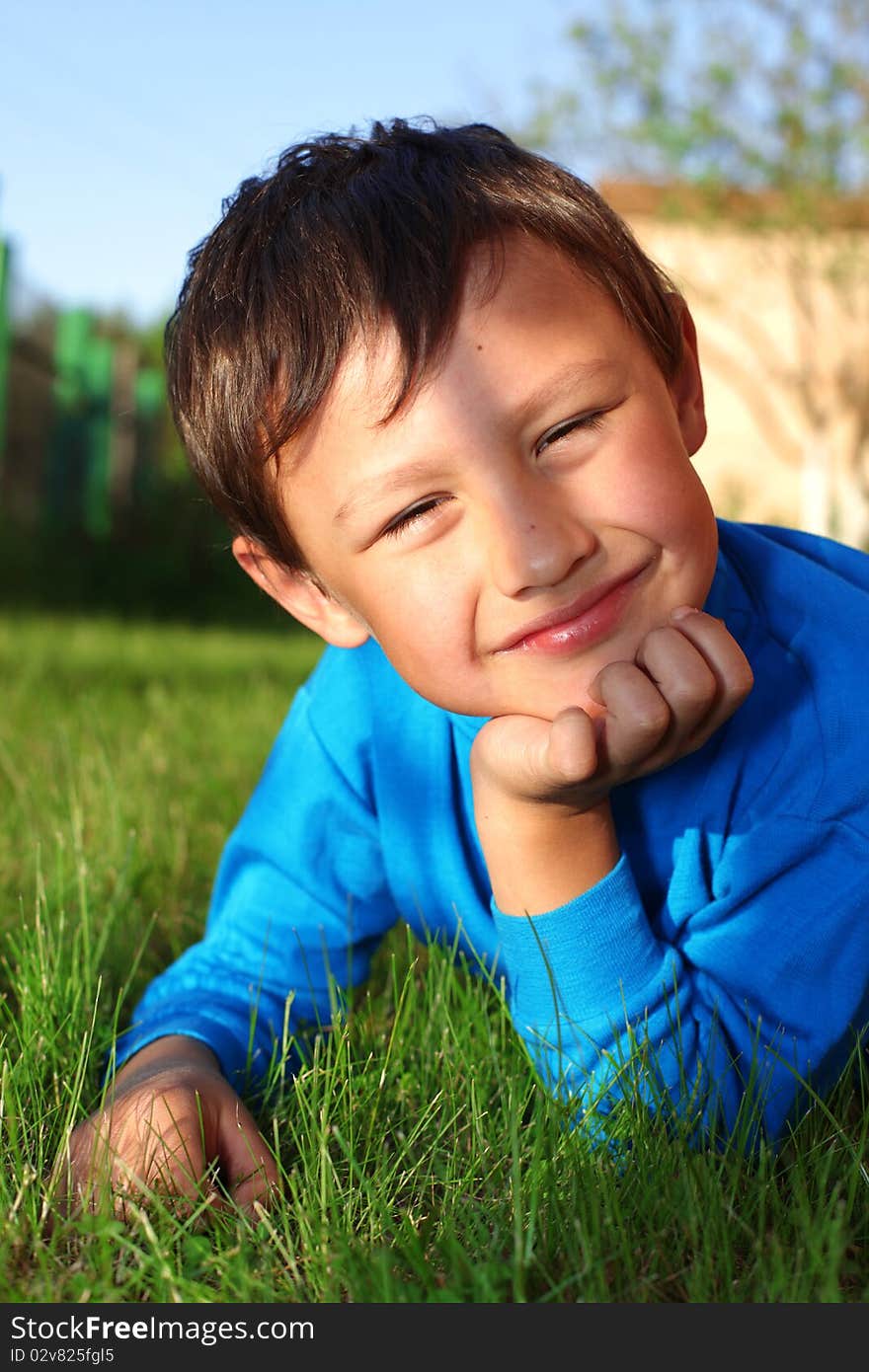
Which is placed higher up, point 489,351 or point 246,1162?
point 489,351

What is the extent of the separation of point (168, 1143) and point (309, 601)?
746 mm

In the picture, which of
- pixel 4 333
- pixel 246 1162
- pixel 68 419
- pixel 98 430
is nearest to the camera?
pixel 246 1162

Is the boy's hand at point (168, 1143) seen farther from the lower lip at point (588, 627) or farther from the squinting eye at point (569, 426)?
the squinting eye at point (569, 426)

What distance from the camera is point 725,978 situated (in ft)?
5.11

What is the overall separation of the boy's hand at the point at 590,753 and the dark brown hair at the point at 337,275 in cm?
39

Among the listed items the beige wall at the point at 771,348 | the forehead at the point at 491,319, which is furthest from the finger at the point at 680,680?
the beige wall at the point at 771,348

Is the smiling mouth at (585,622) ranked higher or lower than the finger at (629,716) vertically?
higher

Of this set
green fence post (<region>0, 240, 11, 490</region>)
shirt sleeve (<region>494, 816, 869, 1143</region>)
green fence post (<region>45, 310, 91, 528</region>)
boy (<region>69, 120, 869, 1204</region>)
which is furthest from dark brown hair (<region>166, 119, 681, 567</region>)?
green fence post (<region>45, 310, 91, 528</region>)

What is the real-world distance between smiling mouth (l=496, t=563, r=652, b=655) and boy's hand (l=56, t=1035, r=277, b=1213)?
2.07 ft

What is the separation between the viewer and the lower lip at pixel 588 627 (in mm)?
1482

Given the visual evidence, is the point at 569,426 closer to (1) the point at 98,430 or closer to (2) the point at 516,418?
(2) the point at 516,418

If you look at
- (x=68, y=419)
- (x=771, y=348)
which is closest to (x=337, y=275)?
Answer: (x=68, y=419)

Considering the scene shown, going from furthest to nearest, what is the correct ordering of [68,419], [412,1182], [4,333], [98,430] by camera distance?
1. [98,430]
2. [68,419]
3. [4,333]
4. [412,1182]

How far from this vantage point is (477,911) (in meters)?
1.84
